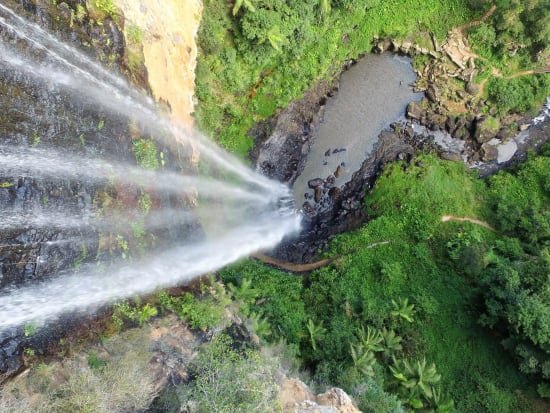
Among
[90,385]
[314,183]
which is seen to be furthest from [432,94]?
[90,385]

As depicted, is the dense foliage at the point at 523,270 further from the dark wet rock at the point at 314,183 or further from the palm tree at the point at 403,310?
the dark wet rock at the point at 314,183

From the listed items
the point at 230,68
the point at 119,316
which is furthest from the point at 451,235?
the point at 119,316

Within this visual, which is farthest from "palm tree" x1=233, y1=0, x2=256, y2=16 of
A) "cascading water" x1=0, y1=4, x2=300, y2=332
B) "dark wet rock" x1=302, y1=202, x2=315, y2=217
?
"dark wet rock" x1=302, y1=202, x2=315, y2=217

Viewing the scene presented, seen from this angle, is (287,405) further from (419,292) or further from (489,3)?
(489,3)

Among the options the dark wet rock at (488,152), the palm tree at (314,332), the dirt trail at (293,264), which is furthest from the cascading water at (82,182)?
the dark wet rock at (488,152)

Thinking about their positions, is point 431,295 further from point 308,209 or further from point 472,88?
point 472,88

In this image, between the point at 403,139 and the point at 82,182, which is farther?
the point at 403,139
